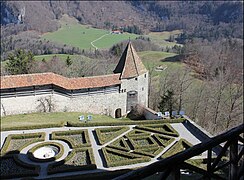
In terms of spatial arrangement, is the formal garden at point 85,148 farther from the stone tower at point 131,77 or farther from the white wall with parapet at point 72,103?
the stone tower at point 131,77

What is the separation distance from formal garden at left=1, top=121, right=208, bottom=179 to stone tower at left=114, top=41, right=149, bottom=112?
19.4 feet

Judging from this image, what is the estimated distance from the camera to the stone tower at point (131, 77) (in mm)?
28258

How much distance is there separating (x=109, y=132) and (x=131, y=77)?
7.58m

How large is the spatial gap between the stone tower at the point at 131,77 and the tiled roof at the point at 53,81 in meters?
0.87

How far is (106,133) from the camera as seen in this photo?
22.1 meters

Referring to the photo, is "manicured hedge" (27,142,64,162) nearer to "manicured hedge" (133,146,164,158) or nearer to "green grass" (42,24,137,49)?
"manicured hedge" (133,146,164,158)

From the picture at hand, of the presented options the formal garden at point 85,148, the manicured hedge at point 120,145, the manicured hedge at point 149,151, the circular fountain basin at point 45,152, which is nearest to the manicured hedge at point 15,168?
the formal garden at point 85,148

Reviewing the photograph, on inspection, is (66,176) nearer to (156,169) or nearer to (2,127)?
(2,127)

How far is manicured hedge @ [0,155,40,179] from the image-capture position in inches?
629

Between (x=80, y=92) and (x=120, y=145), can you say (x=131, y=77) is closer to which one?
(x=80, y=92)

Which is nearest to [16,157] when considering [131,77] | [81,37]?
[131,77]

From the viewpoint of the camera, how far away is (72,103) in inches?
1059

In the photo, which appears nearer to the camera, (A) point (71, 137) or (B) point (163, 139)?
(B) point (163, 139)

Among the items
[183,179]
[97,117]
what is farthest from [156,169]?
[97,117]
